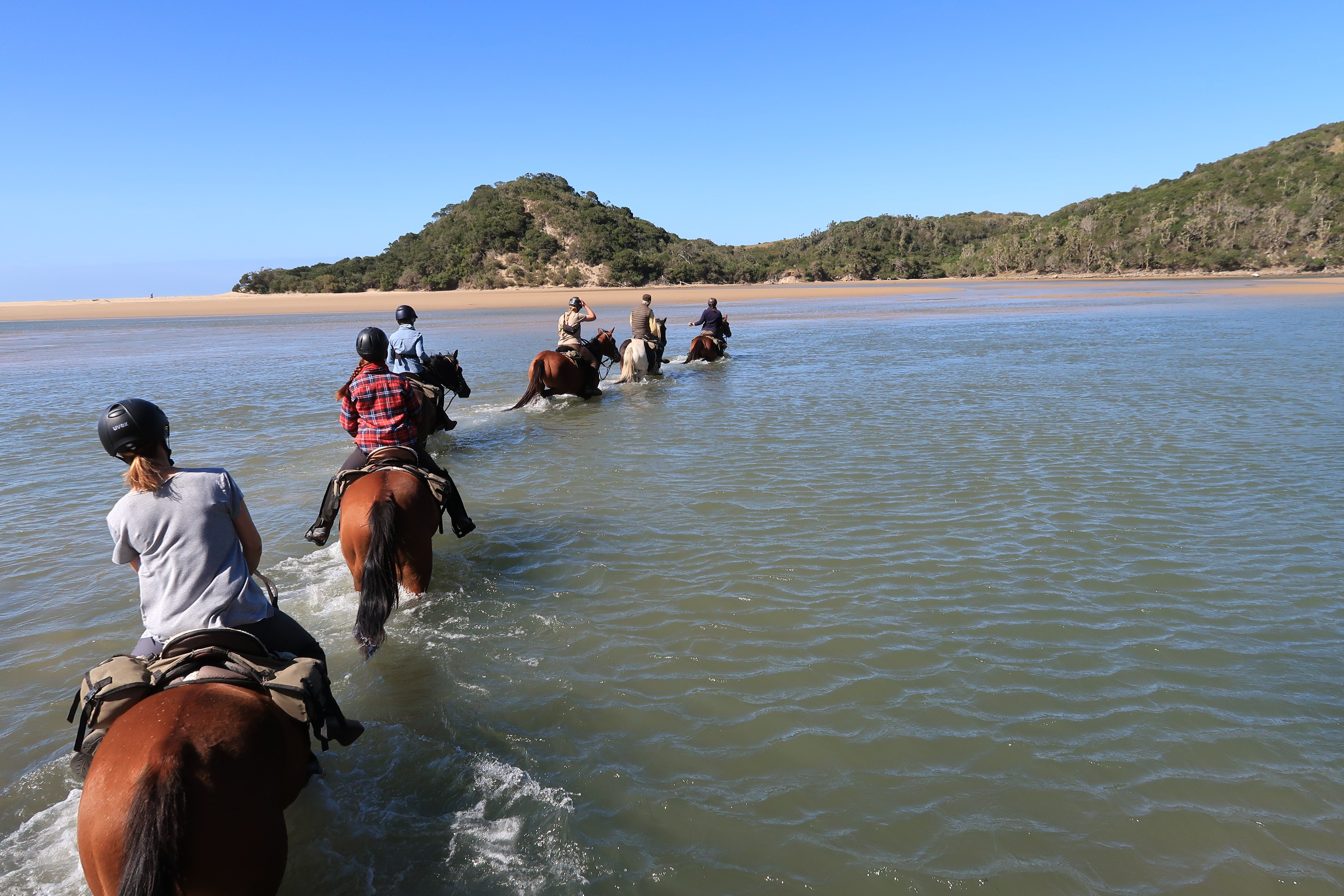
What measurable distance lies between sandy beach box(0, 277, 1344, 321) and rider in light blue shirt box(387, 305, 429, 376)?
124ft

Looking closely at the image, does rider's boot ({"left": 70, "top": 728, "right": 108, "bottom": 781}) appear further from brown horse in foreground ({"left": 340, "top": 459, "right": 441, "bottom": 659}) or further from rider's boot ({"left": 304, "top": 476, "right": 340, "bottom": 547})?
rider's boot ({"left": 304, "top": 476, "right": 340, "bottom": 547})

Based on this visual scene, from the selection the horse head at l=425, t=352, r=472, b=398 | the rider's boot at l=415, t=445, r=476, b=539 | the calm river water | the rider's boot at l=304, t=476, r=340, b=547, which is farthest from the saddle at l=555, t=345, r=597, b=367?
the rider's boot at l=304, t=476, r=340, b=547

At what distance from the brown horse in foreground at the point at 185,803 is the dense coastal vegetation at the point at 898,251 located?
68.4 meters

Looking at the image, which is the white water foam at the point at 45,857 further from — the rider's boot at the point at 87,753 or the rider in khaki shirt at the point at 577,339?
the rider in khaki shirt at the point at 577,339

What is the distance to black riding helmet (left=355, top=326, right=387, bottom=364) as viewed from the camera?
611 cm

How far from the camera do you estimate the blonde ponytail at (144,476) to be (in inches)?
118

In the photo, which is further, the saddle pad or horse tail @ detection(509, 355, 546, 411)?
horse tail @ detection(509, 355, 546, 411)

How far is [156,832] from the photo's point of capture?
2309 millimetres

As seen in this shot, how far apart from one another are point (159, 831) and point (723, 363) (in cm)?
1875

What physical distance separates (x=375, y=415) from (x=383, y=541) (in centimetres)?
158

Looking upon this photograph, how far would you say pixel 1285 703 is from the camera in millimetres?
4098

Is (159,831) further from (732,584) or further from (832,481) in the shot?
(832,481)

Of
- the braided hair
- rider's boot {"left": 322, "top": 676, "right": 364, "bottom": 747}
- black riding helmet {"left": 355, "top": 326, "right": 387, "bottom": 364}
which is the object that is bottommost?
rider's boot {"left": 322, "top": 676, "right": 364, "bottom": 747}

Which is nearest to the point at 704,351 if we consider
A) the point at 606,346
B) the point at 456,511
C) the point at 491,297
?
the point at 606,346
